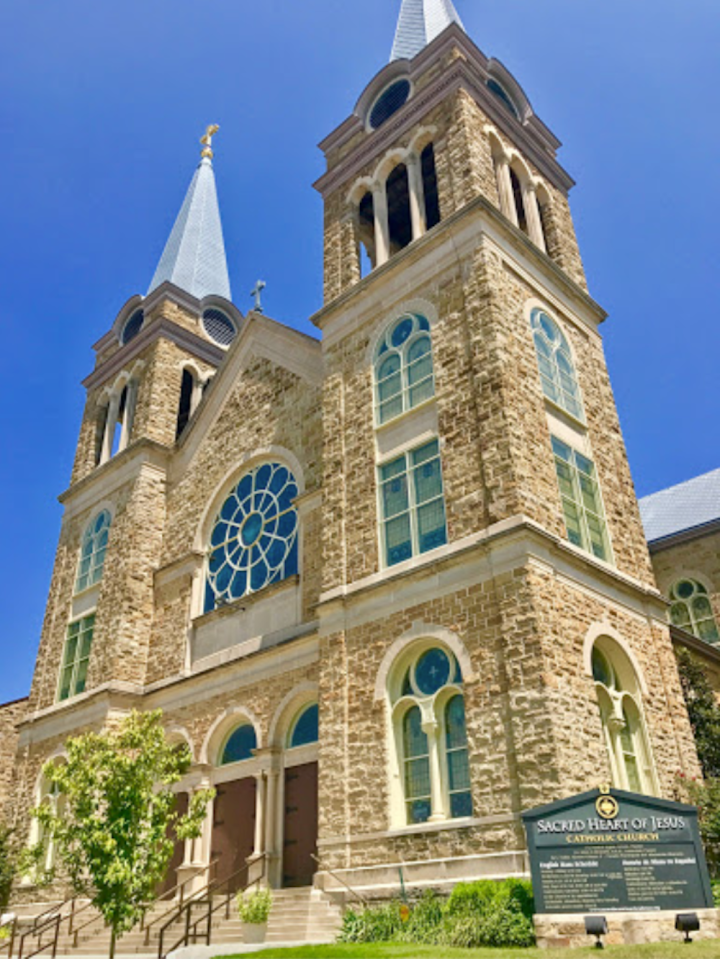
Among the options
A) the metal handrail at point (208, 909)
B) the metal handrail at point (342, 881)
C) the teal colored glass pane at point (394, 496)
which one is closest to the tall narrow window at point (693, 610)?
the teal colored glass pane at point (394, 496)

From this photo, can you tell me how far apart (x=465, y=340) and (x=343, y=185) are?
28.2ft

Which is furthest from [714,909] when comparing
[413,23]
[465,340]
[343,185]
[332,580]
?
[413,23]

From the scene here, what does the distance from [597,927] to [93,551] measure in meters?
20.7

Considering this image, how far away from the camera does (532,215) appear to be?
73.2 ft

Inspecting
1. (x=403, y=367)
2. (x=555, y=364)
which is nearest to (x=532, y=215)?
(x=555, y=364)

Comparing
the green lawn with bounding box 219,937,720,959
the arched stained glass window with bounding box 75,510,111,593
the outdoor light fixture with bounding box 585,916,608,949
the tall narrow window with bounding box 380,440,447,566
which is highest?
the arched stained glass window with bounding box 75,510,111,593

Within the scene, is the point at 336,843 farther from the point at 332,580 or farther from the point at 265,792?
the point at 332,580

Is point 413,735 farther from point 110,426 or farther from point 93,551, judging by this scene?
point 110,426

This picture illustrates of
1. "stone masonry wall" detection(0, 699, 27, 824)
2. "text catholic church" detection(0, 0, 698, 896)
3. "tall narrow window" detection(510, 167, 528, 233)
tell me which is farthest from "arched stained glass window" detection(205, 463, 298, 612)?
"stone masonry wall" detection(0, 699, 27, 824)

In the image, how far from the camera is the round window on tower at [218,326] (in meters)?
31.1

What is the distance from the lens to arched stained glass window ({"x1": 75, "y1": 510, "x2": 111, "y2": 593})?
25938 millimetres

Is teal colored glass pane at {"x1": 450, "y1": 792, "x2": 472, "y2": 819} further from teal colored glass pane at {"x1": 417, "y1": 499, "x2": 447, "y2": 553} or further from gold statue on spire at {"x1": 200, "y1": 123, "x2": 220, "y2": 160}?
gold statue on spire at {"x1": 200, "y1": 123, "x2": 220, "y2": 160}

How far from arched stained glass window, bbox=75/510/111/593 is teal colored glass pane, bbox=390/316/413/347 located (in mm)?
11997

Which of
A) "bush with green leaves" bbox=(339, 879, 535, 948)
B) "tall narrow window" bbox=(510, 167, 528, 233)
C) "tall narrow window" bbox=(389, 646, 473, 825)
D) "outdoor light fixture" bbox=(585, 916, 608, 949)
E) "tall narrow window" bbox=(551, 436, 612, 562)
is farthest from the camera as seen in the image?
"tall narrow window" bbox=(510, 167, 528, 233)
